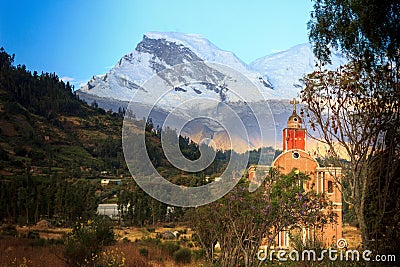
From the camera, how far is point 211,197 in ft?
44.7

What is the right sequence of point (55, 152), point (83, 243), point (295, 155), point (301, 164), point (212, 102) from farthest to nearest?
point (55, 152) → point (301, 164) → point (295, 155) → point (212, 102) → point (83, 243)

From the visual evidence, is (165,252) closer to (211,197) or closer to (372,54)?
(211,197)

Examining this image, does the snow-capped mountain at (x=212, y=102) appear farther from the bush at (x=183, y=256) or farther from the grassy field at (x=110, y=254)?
the bush at (x=183, y=256)

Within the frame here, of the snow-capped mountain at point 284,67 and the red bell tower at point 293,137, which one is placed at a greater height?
the snow-capped mountain at point 284,67

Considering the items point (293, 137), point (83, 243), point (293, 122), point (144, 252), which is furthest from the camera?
point (293, 122)

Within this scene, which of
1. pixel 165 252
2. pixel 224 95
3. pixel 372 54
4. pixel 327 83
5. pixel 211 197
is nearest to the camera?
pixel 372 54

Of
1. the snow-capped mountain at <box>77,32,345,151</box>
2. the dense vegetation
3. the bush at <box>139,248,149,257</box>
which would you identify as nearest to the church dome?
the snow-capped mountain at <box>77,32,345,151</box>

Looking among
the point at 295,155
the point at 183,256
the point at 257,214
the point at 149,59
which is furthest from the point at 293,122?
the point at 149,59

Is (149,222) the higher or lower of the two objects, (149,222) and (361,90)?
the lower

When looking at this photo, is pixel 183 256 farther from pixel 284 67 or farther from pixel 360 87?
pixel 284 67

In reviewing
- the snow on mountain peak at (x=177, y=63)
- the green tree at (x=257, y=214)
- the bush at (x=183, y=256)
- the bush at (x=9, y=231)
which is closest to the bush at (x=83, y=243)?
the green tree at (x=257, y=214)

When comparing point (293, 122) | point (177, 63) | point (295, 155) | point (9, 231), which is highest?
point (177, 63)

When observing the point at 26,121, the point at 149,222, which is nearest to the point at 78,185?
the point at 149,222

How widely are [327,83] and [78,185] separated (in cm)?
3659
